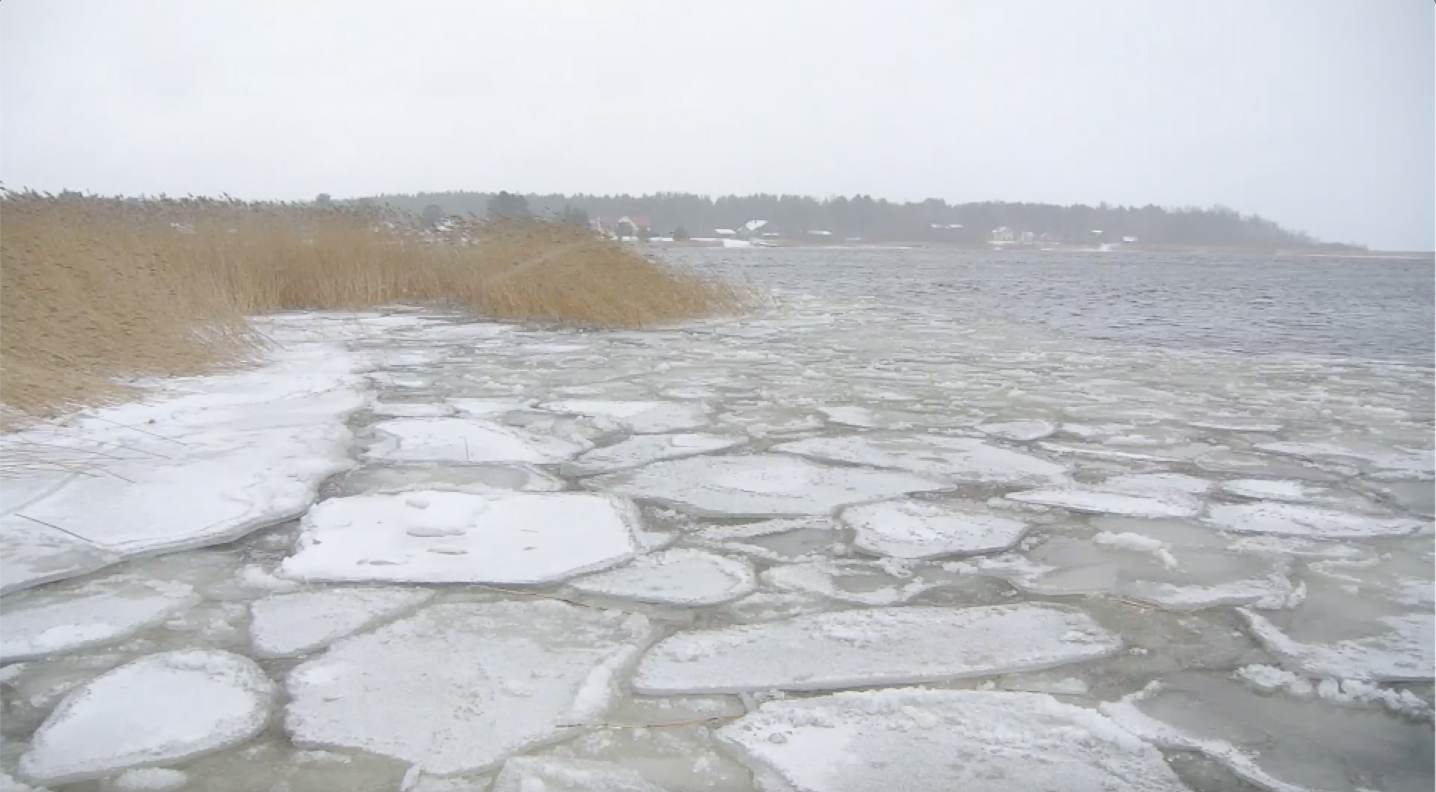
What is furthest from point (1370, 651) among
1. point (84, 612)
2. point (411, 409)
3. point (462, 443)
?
point (411, 409)

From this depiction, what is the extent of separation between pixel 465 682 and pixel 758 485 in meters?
1.23

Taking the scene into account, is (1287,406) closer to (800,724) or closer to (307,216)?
(800,724)

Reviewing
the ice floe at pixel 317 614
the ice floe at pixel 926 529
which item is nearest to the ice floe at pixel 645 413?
the ice floe at pixel 926 529

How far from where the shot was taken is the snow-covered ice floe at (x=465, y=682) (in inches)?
49.3

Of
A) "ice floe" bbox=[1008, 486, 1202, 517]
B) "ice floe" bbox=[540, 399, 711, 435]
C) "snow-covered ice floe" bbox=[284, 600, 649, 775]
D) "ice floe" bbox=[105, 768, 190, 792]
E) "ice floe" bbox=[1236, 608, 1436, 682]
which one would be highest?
"ice floe" bbox=[1008, 486, 1202, 517]

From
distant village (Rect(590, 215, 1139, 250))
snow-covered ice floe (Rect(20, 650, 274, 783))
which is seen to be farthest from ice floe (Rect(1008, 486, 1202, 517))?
distant village (Rect(590, 215, 1139, 250))

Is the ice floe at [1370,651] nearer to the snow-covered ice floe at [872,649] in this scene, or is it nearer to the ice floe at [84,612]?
the snow-covered ice floe at [872,649]

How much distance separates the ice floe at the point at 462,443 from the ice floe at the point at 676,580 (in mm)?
914

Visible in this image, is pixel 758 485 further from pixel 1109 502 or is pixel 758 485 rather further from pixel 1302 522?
pixel 1302 522

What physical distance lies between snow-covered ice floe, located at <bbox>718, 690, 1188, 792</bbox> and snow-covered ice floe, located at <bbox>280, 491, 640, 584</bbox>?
699mm

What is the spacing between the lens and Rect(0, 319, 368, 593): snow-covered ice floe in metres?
1.99

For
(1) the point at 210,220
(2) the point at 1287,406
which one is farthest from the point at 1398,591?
(1) the point at 210,220

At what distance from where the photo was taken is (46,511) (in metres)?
2.17

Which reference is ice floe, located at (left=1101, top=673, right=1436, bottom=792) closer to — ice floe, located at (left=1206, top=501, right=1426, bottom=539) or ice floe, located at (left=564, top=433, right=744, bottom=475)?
ice floe, located at (left=1206, top=501, right=1426, bottom=539)
